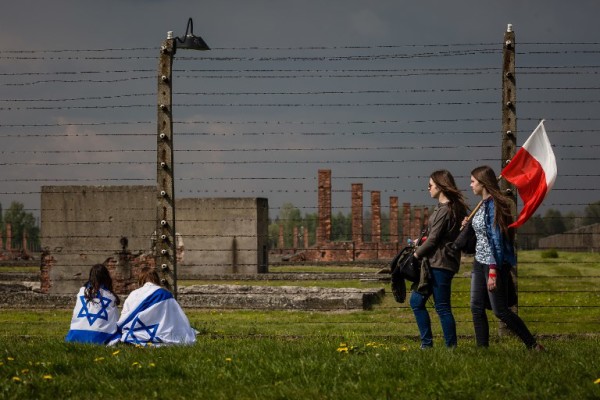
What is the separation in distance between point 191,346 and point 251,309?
27.8ft

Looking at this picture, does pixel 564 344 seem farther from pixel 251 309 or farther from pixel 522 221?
pixel 251 309

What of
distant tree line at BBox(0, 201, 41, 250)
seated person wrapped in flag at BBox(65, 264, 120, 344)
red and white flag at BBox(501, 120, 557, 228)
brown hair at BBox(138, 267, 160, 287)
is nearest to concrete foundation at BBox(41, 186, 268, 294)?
brown hair at BBox(138, 267, 160, 287)

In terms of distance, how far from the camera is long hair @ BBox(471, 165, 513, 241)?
321 inches

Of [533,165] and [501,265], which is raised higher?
[533,165]

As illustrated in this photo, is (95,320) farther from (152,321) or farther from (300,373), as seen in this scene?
(300,373)

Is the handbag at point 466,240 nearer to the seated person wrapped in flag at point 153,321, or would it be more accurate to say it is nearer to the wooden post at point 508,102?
the wooden post at point 508,102

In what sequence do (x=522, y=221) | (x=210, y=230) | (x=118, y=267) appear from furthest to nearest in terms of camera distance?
(x=210, y=230) < (x=118, y=267) < (x=522, y=221)

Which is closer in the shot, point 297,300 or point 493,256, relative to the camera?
point 493,256

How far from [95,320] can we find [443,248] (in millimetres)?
3515

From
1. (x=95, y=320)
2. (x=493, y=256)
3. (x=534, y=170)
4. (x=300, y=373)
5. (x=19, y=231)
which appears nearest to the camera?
(x=300, y=373)

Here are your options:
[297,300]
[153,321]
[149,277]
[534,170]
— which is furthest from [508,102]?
[297,300]

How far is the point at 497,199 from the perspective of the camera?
8.19 meters

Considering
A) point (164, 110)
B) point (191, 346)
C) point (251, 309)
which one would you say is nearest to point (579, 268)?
point (251, 309)

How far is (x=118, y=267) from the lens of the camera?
20.6 metres
